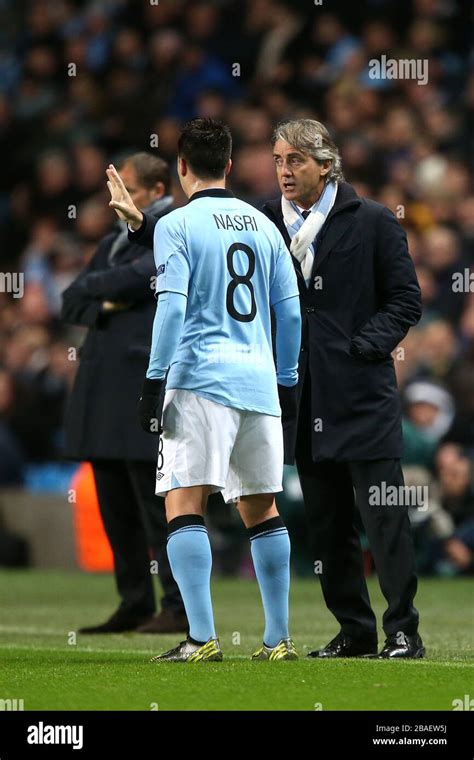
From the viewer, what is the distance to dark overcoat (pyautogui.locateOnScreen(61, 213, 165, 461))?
7906mm

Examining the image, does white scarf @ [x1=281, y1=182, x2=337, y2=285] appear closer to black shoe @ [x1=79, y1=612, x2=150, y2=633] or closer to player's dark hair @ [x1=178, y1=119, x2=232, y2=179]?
player's dark hair @ [x1=178, y1=119, x2=232, y2=179]

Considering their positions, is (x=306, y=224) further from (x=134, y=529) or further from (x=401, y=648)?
(x=134, y=529)

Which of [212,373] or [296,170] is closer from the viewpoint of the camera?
[212,373]

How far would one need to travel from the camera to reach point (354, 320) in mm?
6414

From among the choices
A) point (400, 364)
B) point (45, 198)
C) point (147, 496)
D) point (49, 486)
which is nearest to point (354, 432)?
point (147, 496)

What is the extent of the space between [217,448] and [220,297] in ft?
1.74

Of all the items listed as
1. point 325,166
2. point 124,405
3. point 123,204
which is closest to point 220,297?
point 123,204

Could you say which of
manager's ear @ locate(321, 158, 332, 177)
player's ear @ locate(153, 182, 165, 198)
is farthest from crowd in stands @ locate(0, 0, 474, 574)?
manager's ear @ locate(321, 158, 332, 177)

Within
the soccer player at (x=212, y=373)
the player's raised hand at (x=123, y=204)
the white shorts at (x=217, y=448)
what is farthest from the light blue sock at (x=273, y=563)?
the player's raised hand at (x=123, y=204)

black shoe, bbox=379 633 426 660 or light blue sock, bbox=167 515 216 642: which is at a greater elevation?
light blue sock, bbox=167 515 216 642

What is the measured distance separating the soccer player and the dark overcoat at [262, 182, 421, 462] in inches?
19.5

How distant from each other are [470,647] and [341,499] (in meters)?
1.09

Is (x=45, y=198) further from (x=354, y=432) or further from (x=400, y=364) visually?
(x=354, y=432)
